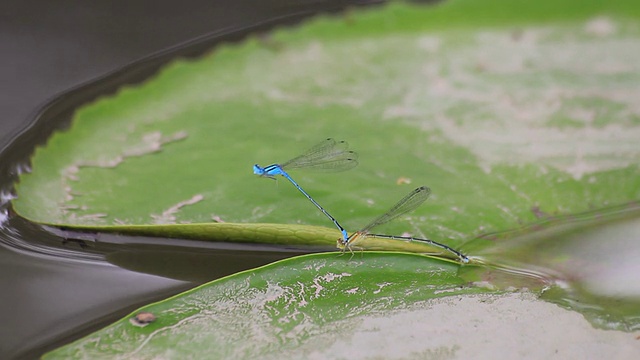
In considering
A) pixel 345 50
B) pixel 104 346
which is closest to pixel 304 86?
pixel 345 50

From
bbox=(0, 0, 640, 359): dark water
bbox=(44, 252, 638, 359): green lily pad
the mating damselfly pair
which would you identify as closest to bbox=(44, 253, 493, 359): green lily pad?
bbox=(44, 252, 638, 359): green lily pad

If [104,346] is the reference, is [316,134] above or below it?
above

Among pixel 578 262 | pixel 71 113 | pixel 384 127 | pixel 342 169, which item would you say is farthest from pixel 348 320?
pixel 71 113

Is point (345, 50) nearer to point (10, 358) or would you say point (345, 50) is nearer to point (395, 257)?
point (395, 257)

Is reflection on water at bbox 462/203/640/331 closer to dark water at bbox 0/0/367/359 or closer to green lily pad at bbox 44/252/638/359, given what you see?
green lily pad at bbox 44/252/638/359

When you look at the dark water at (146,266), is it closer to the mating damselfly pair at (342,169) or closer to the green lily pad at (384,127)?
the green lily pad at (384,127)

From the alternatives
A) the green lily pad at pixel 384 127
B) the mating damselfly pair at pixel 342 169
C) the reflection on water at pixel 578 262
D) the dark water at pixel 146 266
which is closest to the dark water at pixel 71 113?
the dark water at pixel 146 266

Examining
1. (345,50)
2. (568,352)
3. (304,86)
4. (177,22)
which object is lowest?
(568,352)

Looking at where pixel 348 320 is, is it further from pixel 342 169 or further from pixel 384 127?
pixel 384 127
